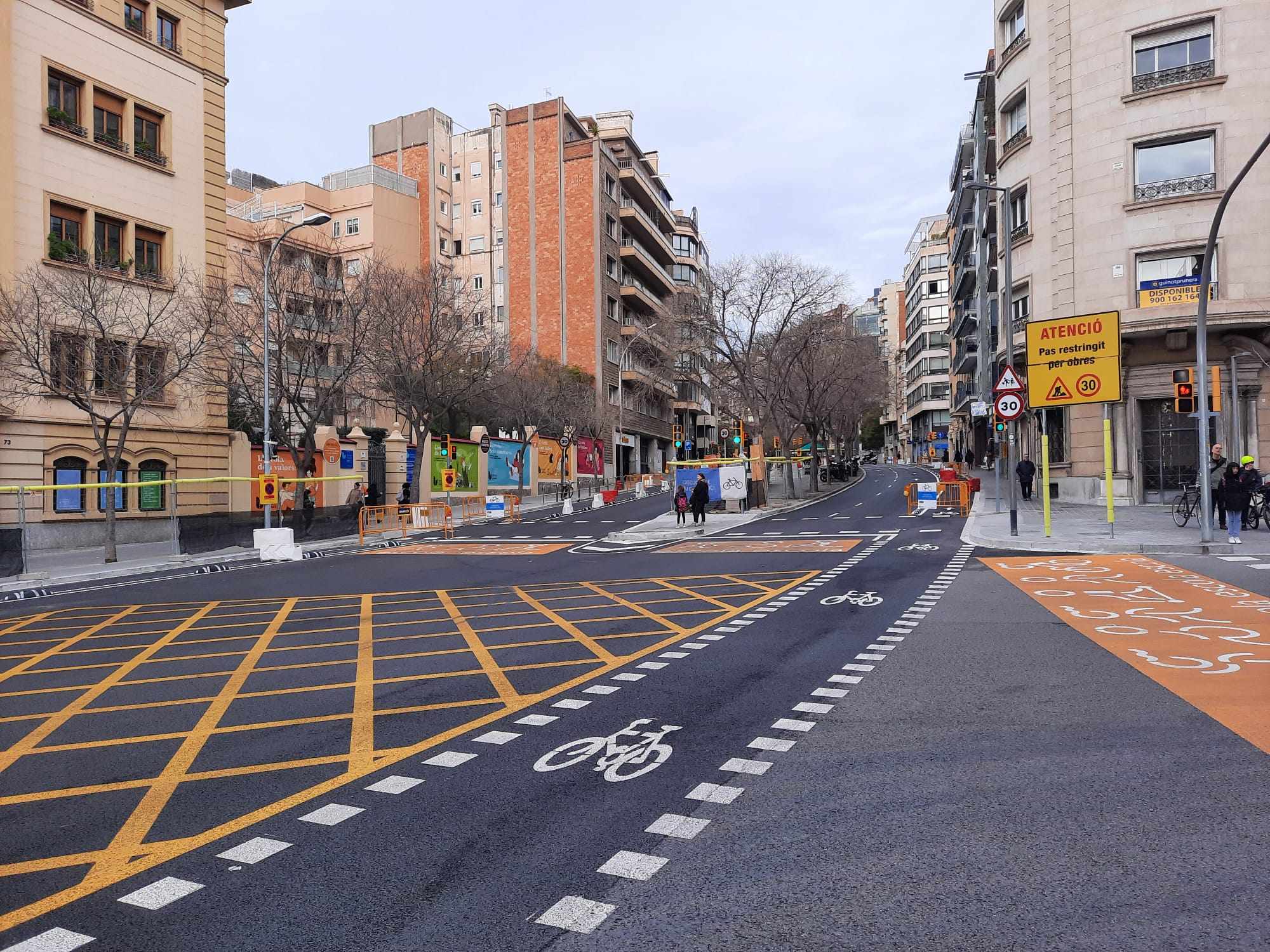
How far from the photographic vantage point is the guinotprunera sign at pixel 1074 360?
63.1 feet

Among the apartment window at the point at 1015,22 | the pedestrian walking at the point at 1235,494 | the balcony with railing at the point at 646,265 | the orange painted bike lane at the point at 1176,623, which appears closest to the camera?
the orange painted bike lane at the point at 1176,623

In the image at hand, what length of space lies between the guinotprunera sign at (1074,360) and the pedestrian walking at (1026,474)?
37.7 feet

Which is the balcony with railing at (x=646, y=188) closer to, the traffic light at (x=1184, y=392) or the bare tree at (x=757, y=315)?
the bare tree at (x=757, y=315)

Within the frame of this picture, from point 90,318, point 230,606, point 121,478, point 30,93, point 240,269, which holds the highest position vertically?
point 30,93

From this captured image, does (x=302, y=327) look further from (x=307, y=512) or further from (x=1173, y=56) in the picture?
(x=1173, y=56)

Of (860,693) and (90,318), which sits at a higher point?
(90,318)

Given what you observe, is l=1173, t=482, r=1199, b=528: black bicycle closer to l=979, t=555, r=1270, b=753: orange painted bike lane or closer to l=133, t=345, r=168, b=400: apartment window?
l=979, t=555, r=1270, b=753: orange painted bike lane

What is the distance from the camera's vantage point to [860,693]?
6516 mm

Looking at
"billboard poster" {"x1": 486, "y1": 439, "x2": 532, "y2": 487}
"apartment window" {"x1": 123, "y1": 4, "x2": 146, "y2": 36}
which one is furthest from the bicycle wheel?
"apartment window" {"x1": 123, "y1": 4, "x2": 146, "y2": 36}

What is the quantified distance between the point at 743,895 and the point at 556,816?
3.71 feet

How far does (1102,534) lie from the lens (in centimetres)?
1911

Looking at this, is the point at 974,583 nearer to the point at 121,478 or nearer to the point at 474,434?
the point at 121,478

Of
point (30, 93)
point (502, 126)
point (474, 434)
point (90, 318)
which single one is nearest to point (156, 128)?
point (30, 93)

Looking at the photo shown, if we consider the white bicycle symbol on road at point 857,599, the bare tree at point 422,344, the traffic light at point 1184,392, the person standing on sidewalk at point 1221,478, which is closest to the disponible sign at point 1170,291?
the person standing on sidewalk at point 1221,478
